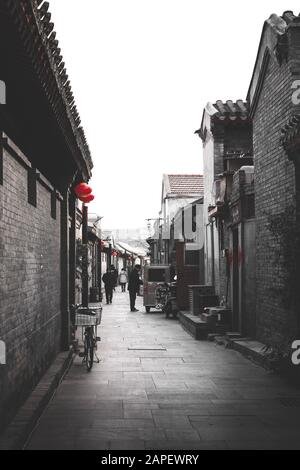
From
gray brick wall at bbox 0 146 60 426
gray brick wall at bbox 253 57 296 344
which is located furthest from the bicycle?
gray brick wall at bbox 253 57 296 344

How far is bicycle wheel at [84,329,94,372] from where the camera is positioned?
11016 millimetres

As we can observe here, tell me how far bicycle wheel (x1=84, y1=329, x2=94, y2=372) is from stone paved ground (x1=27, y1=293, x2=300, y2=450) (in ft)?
0.47

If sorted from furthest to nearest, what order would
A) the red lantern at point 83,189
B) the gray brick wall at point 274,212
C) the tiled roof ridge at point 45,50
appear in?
the red lantern at point 83,189
the gray brick wall at point 274,212
the tiled roof ridge at point 45,50

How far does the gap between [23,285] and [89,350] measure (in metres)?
3.54

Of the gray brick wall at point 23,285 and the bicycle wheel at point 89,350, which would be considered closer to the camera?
the gray brick wall at point 23,285

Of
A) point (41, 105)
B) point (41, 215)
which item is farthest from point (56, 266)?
point (41, 105)

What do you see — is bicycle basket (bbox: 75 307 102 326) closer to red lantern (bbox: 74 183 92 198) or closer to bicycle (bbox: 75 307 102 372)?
bicycle (bbox: 75 307 102 372)

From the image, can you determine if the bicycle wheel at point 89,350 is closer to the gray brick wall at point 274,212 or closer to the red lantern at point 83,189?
the red lantern at point 83,189

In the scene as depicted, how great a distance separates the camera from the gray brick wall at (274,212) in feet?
31.6

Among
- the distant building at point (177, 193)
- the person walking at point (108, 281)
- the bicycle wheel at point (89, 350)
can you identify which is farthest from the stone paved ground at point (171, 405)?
the distant building at point (177, 193)

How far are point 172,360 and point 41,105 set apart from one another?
21.1 feet

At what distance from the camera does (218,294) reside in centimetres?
1892

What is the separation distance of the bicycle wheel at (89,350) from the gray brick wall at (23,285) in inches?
22.1

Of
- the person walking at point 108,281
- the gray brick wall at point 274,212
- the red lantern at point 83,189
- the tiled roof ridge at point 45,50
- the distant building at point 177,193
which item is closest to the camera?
the tiled roof ridge at point 45,50
